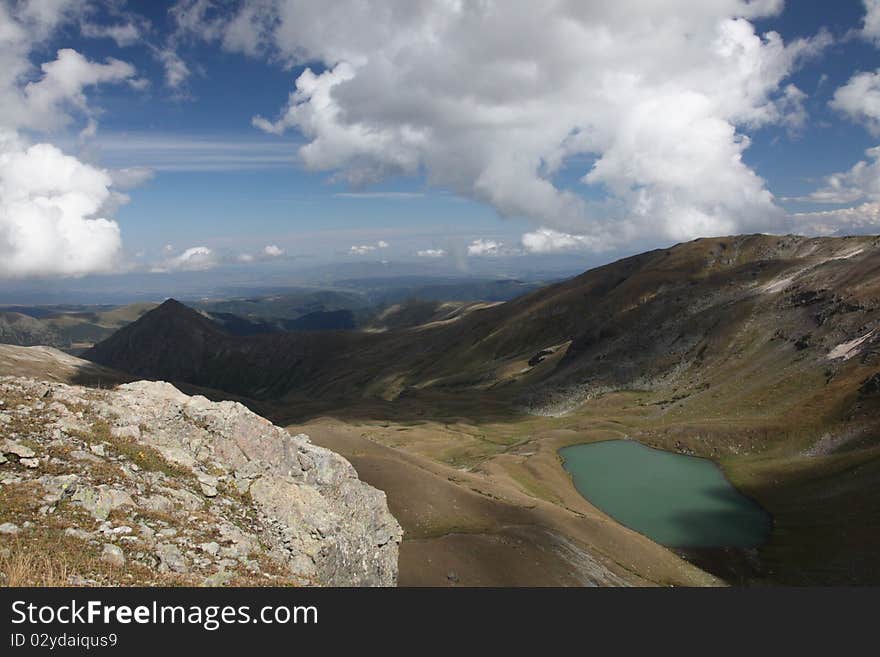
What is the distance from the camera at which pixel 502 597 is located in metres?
15.1

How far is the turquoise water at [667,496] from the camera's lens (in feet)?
220

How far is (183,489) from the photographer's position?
20453mm

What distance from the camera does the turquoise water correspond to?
67.0 metres

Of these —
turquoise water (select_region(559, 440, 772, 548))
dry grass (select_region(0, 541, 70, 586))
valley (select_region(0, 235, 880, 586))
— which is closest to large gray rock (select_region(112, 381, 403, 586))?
dry grass (select_region(0, 541, 70, 586))

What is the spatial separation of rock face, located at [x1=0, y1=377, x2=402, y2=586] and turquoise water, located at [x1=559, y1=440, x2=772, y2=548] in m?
54.3

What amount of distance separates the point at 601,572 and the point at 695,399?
91.3m

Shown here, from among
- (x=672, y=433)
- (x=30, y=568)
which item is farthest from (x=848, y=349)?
(x=30, y=568)

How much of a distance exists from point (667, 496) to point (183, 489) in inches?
3111

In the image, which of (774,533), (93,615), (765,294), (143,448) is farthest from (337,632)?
(765,294)

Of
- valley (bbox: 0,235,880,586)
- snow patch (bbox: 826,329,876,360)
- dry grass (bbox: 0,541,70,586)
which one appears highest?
snow patch (bbox: 826,329,876,360)

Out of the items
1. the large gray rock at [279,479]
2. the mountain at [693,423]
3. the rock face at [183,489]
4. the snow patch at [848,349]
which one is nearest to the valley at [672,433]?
the mountain at [693,423]

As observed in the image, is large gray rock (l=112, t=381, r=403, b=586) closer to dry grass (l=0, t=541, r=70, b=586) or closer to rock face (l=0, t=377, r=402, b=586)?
rock face (l=0, t=377, r=402, b=586)

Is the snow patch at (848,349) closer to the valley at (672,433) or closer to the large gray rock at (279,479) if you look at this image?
the valley at (672,433)

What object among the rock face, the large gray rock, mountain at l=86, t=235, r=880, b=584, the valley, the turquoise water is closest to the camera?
the rock face
